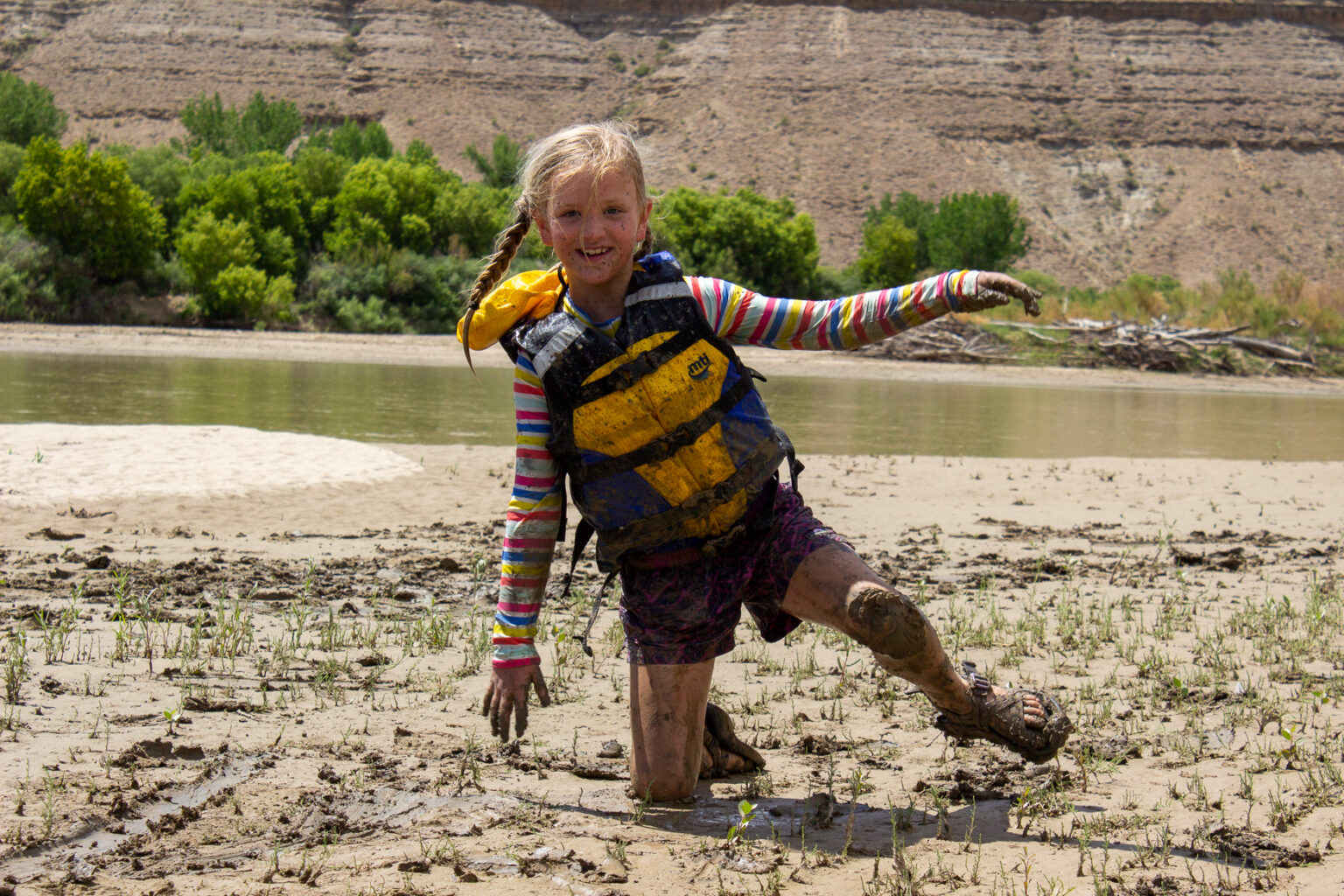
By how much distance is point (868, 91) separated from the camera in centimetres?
7919

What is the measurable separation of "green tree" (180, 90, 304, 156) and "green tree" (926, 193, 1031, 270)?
36.2 m

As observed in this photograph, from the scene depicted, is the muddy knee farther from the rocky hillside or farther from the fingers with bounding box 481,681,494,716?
the rocky hillside

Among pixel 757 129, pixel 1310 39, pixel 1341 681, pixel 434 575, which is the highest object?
pixel 1310 39

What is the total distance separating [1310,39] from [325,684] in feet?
308

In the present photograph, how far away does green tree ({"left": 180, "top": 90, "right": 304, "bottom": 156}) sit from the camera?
6675 centimetres

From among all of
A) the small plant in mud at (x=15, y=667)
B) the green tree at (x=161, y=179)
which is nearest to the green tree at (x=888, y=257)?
the green tree at (x=161, y=179)

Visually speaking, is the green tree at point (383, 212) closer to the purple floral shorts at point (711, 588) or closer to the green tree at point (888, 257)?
the green tree at point (888, 257)

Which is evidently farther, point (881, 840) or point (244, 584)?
point (244, 584)

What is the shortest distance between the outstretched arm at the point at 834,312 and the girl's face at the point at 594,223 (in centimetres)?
25

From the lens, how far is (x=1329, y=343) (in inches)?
1532

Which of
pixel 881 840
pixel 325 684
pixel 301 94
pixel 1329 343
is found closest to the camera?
pixel 881 840

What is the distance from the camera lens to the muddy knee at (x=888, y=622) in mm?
3240

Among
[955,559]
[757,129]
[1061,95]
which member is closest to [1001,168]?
[1061,95]

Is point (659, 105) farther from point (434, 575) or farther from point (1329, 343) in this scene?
point (434, 575)
